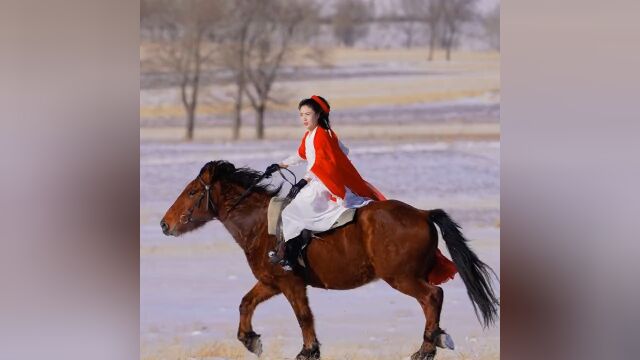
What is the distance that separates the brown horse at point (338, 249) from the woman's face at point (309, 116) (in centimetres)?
37

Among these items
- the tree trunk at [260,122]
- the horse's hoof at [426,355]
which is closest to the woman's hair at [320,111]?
the tree trunk at [260,122]

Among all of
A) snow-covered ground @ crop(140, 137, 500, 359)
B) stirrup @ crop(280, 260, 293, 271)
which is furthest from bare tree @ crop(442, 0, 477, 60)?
stirrup @ crop(280, 260, 293, 271)

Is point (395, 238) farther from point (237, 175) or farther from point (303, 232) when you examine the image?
point (237, 175)

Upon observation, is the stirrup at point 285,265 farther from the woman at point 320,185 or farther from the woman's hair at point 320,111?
the woman's hair at point 320,111

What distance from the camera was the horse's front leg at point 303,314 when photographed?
21.1 feet

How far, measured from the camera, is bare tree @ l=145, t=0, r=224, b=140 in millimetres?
7055

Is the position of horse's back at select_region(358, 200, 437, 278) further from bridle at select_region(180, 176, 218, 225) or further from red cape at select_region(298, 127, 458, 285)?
bridle at select_region(180, 176, 218, 225)

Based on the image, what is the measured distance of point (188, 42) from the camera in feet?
23.3

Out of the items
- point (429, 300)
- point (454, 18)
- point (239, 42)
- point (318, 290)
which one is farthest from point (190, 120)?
point (429, 300)

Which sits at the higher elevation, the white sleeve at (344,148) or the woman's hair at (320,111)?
the woman's hair at (320,111)
